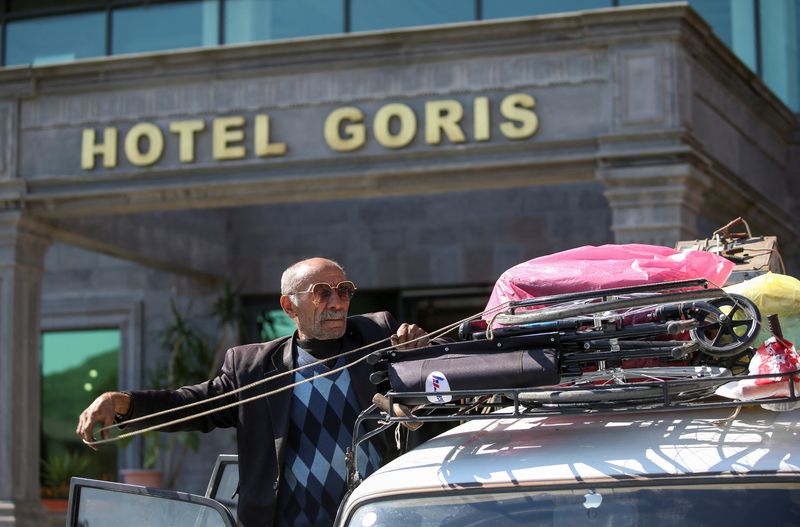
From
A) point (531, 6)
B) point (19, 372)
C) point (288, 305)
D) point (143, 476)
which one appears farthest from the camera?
point (143, 476)

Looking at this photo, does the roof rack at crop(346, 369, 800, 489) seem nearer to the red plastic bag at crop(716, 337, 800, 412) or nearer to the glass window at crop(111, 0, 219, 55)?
the red plastic bag at crop(716, 337, 800, 412)

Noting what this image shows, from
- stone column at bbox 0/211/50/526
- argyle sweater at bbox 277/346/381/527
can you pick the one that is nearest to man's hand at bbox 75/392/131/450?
argyle sweater at bbox 277/346/381/527

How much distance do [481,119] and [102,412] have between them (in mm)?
6725

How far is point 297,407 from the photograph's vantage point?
4449 millimetres

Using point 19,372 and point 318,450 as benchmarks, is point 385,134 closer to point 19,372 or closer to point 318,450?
point 19,372

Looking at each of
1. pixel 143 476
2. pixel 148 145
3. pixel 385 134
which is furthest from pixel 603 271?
pixel 143 476

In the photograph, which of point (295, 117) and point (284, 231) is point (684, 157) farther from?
point (284, 231)

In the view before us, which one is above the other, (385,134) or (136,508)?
(385,134)

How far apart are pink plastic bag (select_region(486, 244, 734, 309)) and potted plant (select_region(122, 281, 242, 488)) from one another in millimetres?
10312

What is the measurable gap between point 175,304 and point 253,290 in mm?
937

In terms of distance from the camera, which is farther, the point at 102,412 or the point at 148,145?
the point at 148,145

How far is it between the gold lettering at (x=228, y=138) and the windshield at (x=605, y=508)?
8.06 meters

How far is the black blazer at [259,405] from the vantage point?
14.3ft

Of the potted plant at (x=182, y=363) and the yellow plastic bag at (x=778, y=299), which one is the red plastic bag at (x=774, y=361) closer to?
the yellow plastic bag at (x=778, y=299)
